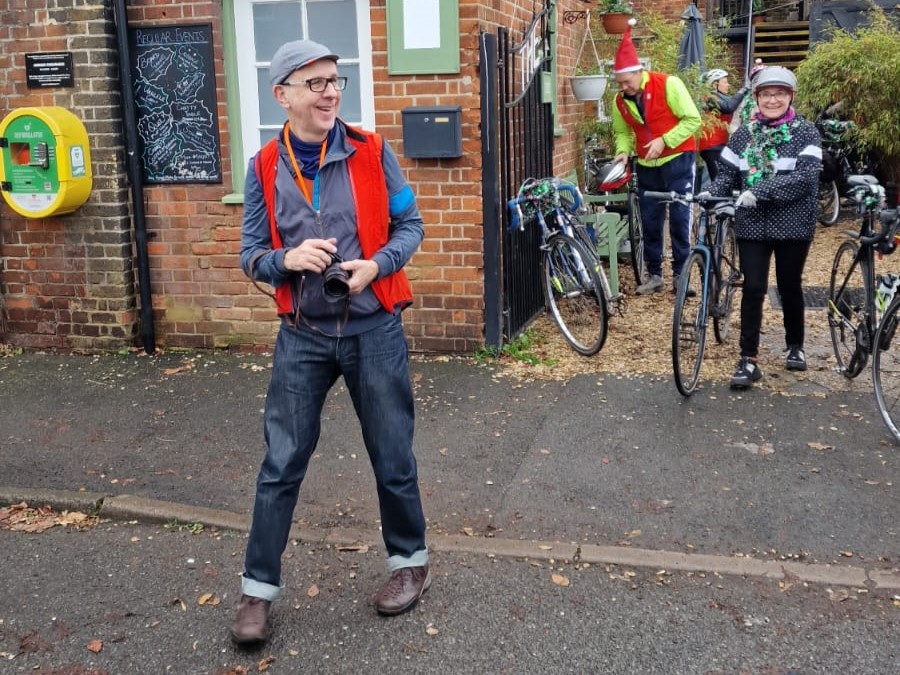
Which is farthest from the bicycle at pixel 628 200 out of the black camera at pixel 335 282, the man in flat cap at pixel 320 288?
the black camera at pixel 335 282

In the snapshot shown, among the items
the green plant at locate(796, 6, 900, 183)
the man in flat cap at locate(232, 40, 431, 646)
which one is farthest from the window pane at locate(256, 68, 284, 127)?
the green plant at locate(796, 6, 900, 183)

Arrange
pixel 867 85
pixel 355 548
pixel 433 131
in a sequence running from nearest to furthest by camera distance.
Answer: pixel 355 548
pixel 433 131
pixel 867 85

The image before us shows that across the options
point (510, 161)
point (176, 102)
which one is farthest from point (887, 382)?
point (176, 102)

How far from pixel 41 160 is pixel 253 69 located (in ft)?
5.15

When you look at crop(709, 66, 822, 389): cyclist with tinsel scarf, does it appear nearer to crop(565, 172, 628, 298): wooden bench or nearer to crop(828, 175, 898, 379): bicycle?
crop(828, 175, 898, 379): bicycle

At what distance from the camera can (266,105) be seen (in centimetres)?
721

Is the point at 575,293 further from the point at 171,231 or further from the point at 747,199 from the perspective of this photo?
the point at 171,231

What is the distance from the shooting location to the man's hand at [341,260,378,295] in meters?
3.37

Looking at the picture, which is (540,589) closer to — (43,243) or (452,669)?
(452,669)

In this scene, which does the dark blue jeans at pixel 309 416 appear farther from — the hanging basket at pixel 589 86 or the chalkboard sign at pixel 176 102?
the hanging basket at pixel 589 86

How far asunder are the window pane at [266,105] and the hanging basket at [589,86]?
356 cm

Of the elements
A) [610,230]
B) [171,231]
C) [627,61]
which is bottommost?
[610,230]

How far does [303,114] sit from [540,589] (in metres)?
1.98

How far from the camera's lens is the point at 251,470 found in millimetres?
5246
